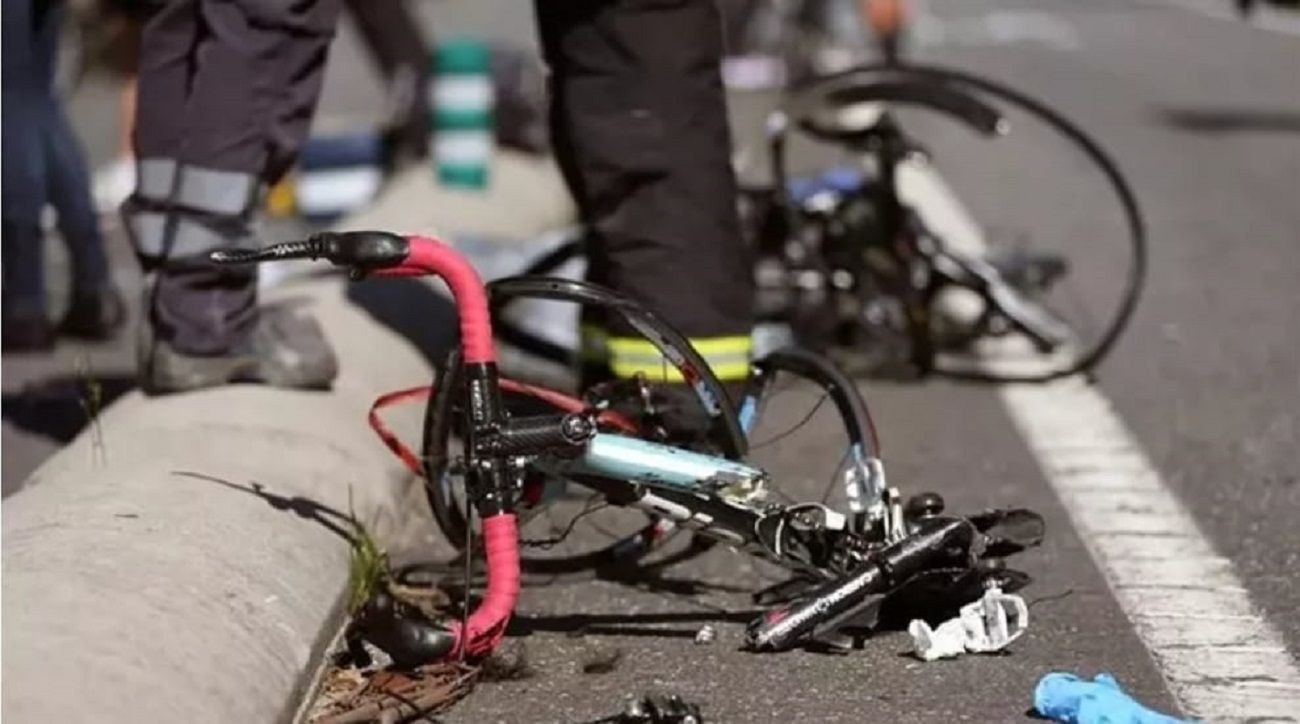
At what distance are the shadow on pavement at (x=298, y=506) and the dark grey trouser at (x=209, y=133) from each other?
0.72 m

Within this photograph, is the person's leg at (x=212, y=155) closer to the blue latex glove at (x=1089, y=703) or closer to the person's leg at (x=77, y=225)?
the person's leg at (x=77, y=225)

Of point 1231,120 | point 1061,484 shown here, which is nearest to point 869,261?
point 1061,484

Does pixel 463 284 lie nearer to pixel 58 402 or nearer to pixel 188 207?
pixel 188 207

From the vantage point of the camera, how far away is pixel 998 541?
154 inches

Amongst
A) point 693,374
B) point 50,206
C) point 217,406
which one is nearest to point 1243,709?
point 693,374

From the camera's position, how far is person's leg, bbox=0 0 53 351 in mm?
6180

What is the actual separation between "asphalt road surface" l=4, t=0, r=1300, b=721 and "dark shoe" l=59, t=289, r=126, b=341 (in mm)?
207

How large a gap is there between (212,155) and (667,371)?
3.90ft

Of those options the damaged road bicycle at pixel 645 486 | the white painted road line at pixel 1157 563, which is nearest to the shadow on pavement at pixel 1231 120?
the white painted road line at pixel 1157 563

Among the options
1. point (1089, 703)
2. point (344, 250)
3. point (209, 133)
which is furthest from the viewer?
point (209, 133)

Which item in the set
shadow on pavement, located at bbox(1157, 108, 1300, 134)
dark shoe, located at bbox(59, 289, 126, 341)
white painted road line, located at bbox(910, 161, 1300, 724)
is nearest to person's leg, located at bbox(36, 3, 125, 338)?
dark shoe, located at bbox(59, 289, 126, 341)

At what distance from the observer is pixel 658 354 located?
4.29m

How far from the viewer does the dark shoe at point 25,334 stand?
6.44 meters

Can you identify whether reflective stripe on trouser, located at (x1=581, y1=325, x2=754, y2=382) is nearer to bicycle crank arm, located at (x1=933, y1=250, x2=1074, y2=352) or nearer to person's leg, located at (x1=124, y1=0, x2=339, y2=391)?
person's leg, located at (x1=124, y1=0, x2=339, y2=391)
